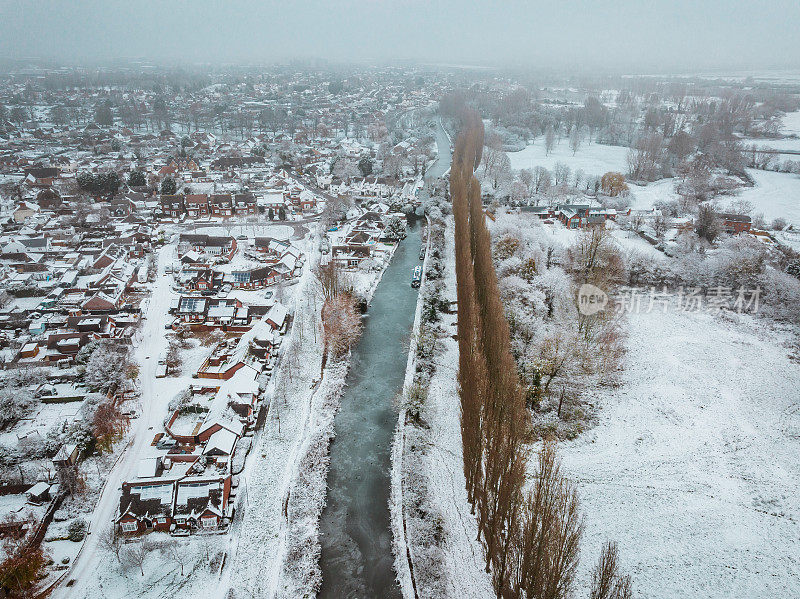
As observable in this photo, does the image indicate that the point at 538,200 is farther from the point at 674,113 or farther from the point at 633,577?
the point at 674,113

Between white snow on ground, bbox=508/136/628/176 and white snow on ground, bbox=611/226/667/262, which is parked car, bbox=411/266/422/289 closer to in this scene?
white snow on ground, bbox=611/226/667/262

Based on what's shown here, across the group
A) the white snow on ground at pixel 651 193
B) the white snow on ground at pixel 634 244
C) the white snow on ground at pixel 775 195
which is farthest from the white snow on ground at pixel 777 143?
the white snow on ground at pixel 634 244

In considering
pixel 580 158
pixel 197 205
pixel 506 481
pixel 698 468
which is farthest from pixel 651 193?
pixel 506 481

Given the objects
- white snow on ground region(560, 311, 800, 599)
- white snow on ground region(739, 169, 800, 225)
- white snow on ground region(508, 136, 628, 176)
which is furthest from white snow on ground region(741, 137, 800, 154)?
white snow on ground region(560, 311, 800, 599)

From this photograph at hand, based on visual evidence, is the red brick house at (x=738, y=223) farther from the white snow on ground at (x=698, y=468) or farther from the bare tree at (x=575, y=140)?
the bare tree at (x=575, y=140)

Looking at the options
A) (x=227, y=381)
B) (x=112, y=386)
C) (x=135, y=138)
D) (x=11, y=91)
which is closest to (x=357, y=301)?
(x=227, y=381)

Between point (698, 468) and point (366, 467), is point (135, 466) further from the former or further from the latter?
point (698, 468)
